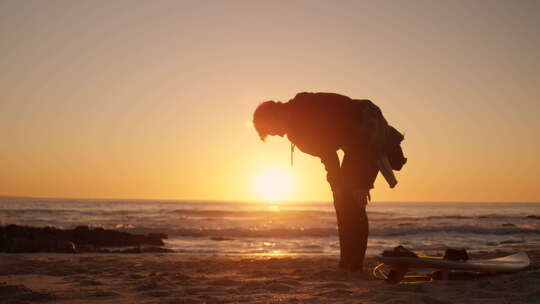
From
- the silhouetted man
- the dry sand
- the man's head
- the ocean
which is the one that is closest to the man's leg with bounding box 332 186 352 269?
the silhouetted man

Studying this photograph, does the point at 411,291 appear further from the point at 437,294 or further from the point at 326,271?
the point at 326,271

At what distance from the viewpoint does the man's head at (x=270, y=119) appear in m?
5.06

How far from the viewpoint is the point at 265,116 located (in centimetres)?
510

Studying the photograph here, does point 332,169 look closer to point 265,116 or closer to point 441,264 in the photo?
point 265,116

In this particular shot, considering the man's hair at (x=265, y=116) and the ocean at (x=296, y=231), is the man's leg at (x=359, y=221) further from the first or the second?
the ocean at (x=296, y=231)

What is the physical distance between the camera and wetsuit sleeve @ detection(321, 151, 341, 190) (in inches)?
196

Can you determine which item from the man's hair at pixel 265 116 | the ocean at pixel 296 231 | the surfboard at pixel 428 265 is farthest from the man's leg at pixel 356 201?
the ocean at pixel 296 231

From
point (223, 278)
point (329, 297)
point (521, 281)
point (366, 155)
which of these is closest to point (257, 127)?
point (366, 155)

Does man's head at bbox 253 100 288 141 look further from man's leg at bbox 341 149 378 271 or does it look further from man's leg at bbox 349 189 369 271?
man's leg at bbox 349 189 369 271

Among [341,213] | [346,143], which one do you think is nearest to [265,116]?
[346,143]

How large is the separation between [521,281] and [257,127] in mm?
2765

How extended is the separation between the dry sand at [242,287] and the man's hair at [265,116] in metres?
1.51

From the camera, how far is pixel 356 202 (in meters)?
4.89

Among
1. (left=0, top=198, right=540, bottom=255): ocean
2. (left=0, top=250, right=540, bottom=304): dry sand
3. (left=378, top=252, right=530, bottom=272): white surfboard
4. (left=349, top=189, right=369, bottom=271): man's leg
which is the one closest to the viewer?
(left=0, top=250, right=540, bottom=304): dry sand
